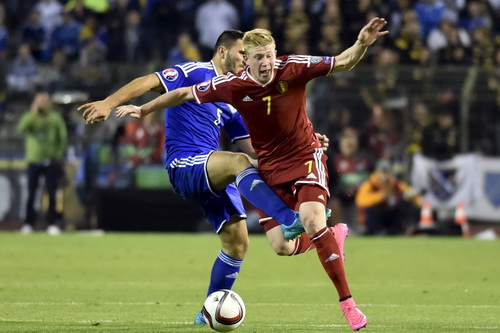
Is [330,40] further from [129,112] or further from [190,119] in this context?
[129,112]

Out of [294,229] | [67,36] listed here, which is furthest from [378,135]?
[294,229]

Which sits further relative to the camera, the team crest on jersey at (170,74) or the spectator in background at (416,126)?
the spectator in background at (416,126)

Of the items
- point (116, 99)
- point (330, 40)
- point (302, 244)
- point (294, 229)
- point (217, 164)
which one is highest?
point (116, 99)

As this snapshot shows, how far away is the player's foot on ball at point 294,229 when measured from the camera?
7.70 m

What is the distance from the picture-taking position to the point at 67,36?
22344 millimetres

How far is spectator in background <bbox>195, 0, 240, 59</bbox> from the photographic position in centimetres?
2145

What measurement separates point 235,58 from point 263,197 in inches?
60.0

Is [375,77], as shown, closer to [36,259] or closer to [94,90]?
Answer: [94,90]

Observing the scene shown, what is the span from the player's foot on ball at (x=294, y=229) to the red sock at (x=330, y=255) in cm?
21

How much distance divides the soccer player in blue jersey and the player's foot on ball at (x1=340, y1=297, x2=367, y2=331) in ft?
2.34

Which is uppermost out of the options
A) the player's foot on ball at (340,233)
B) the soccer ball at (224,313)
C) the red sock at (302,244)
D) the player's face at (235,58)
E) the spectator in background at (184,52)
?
the player's face at (235,58)

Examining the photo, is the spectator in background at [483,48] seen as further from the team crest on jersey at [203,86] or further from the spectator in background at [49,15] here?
the team crest on jersey at [203,86]

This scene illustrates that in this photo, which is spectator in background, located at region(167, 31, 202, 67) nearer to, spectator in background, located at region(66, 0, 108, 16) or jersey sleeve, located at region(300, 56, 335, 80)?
spectator in background, located at region(66, 0, 108, 16)

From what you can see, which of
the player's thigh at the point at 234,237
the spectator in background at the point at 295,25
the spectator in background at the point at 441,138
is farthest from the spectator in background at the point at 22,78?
the player's thigh at the point at 234,237
